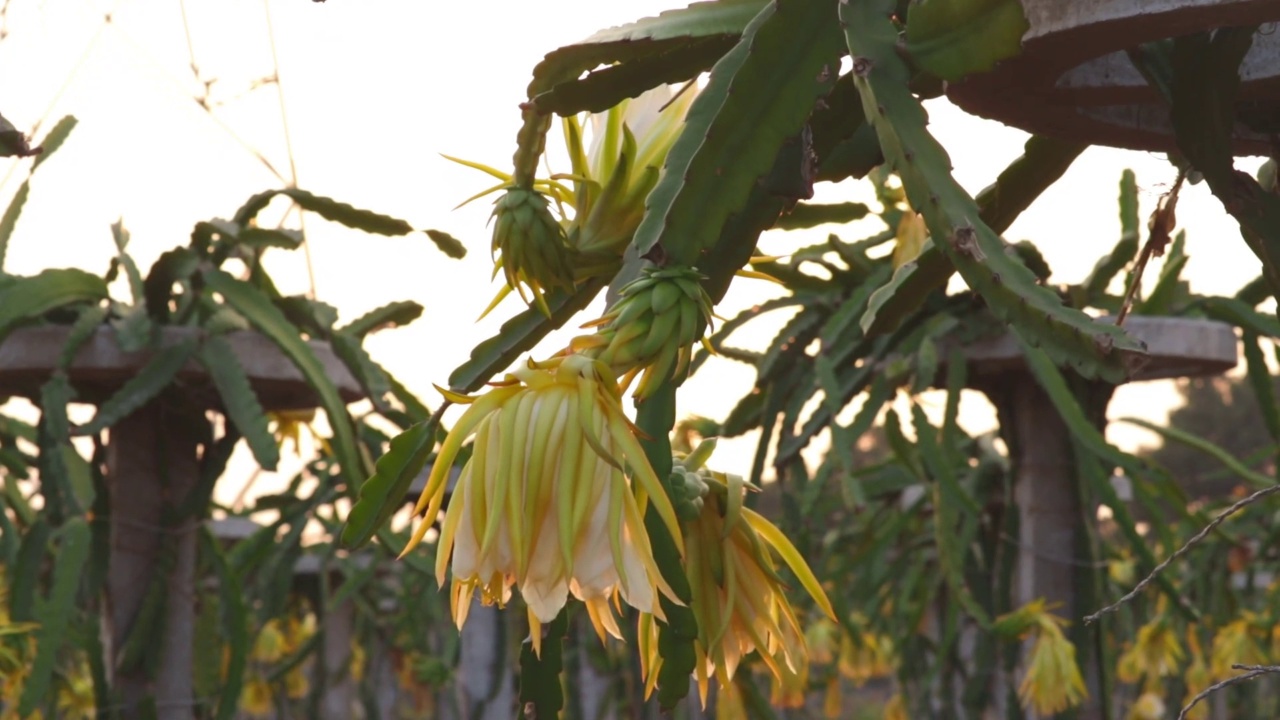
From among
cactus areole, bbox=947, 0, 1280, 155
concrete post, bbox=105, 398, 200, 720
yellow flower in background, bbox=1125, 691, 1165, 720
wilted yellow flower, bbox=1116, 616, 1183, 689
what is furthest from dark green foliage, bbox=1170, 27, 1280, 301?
yellow flower in background, bbox=1125, 691, 1165, 720

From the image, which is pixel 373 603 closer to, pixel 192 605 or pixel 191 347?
pixel 192 605

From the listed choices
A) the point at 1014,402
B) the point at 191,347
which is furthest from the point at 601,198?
the point at 1014,402

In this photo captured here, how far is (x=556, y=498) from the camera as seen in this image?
444 millimetres

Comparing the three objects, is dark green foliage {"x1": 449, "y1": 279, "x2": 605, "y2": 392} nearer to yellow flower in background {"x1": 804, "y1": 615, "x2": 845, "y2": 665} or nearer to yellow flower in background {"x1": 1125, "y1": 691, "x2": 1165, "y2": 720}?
yellow flower in background {"x1": 804, "y1": 615, "x2": 845, "y2": 665}

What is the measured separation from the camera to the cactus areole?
1.74ft

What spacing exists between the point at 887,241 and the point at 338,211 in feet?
2.52

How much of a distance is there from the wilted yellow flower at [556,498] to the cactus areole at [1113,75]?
24 centimetres

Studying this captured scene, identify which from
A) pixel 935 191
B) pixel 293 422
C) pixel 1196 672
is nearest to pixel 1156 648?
pixel 1196 672

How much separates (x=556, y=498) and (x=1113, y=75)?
35 cm

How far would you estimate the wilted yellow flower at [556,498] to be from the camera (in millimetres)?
438

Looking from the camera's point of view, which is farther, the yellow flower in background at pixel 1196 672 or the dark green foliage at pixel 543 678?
the yellow flower in background at pixel 1196 672

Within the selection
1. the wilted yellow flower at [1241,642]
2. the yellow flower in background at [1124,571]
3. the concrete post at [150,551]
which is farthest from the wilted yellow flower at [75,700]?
the wilted yellow flower at [1241,642]

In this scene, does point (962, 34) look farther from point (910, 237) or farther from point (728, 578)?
point (910, 237)

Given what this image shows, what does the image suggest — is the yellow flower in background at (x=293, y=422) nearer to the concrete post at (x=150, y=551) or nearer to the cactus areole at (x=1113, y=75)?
the concrete post at (x=150, y=551)
